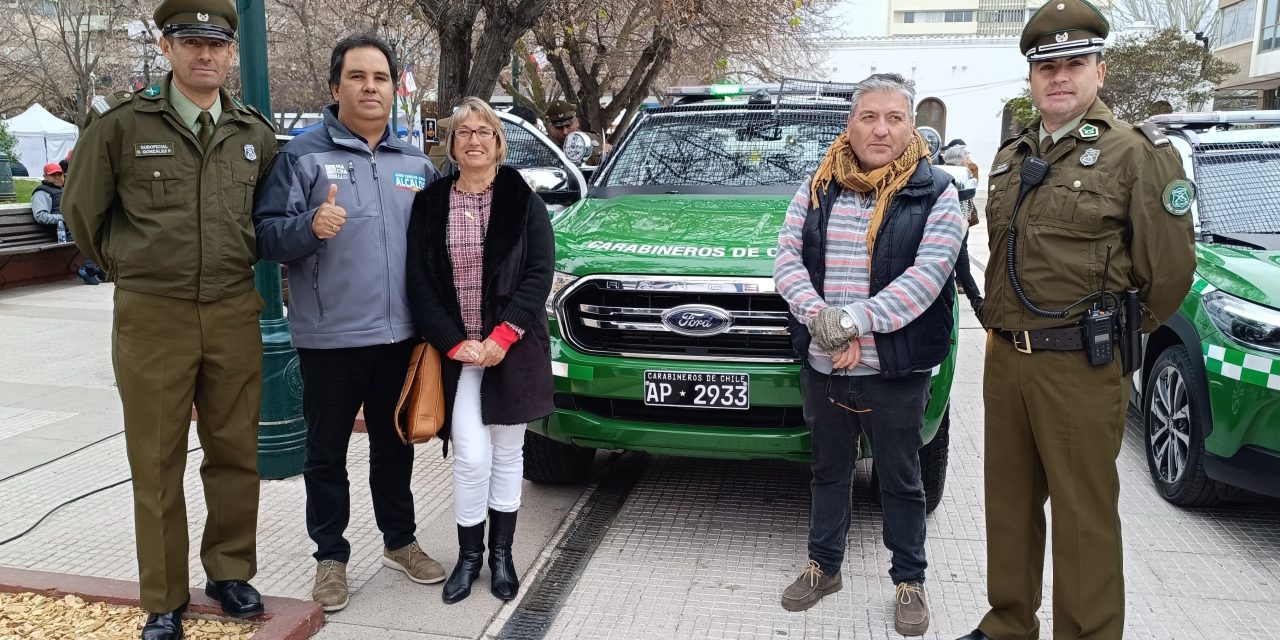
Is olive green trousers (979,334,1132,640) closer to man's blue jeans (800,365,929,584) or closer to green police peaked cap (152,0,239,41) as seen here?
man's blue jeans (800,365,929,584)

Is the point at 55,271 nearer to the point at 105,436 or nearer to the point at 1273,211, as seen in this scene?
the point at 105,436

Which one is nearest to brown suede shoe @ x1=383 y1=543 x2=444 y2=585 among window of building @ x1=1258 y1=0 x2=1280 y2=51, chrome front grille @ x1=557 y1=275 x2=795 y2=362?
chrome front grille @ x1=557 y1=275 x2=795 y2=362

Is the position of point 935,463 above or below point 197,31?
below

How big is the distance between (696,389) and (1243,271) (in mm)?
2482

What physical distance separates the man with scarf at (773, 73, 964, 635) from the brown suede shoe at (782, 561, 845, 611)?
277 mm

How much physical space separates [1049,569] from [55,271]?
1229 centimetres

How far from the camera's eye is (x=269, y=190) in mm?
3299

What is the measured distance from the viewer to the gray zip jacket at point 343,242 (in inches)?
131

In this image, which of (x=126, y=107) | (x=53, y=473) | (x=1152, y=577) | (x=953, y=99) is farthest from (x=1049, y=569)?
(x=953, y=99)

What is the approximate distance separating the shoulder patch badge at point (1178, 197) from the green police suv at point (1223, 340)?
148 centimetres

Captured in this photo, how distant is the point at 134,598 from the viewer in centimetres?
344

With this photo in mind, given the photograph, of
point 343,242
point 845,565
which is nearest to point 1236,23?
point 845,565

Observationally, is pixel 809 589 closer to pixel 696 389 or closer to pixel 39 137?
pixel 696 389

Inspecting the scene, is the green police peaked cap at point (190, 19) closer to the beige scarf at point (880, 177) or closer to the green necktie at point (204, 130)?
the green necktie at point (204, 130)
